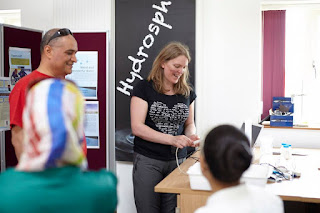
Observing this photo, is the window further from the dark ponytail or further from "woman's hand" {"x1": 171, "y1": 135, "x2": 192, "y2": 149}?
the dark ponytail

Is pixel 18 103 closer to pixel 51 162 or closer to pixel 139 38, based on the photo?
pixel 51 162

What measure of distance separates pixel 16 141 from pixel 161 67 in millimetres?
1155

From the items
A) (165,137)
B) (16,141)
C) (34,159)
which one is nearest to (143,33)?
(165,137)

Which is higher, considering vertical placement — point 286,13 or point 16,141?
point 286,13

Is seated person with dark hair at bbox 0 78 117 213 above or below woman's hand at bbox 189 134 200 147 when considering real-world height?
above

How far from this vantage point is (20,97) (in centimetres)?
205

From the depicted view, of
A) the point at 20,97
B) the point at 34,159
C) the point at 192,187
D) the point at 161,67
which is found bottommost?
the point at 192,187

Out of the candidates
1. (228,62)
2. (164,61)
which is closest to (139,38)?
(228,62)

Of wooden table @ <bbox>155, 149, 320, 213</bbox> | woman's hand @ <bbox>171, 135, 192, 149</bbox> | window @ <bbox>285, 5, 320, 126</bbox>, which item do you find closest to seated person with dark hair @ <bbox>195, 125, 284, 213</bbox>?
wooden table @ <bbox>155, 149, 320, 213</bbox>

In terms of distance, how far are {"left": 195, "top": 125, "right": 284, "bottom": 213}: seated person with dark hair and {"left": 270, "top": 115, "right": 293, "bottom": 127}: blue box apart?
260 centimetres

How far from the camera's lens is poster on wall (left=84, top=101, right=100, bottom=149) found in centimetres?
396

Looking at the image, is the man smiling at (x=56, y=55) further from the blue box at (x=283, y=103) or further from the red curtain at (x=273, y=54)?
the red curtain at (x=273, y=54)

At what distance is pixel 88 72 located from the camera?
13.0 ft

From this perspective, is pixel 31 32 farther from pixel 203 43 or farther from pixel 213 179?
pixel 213 179
